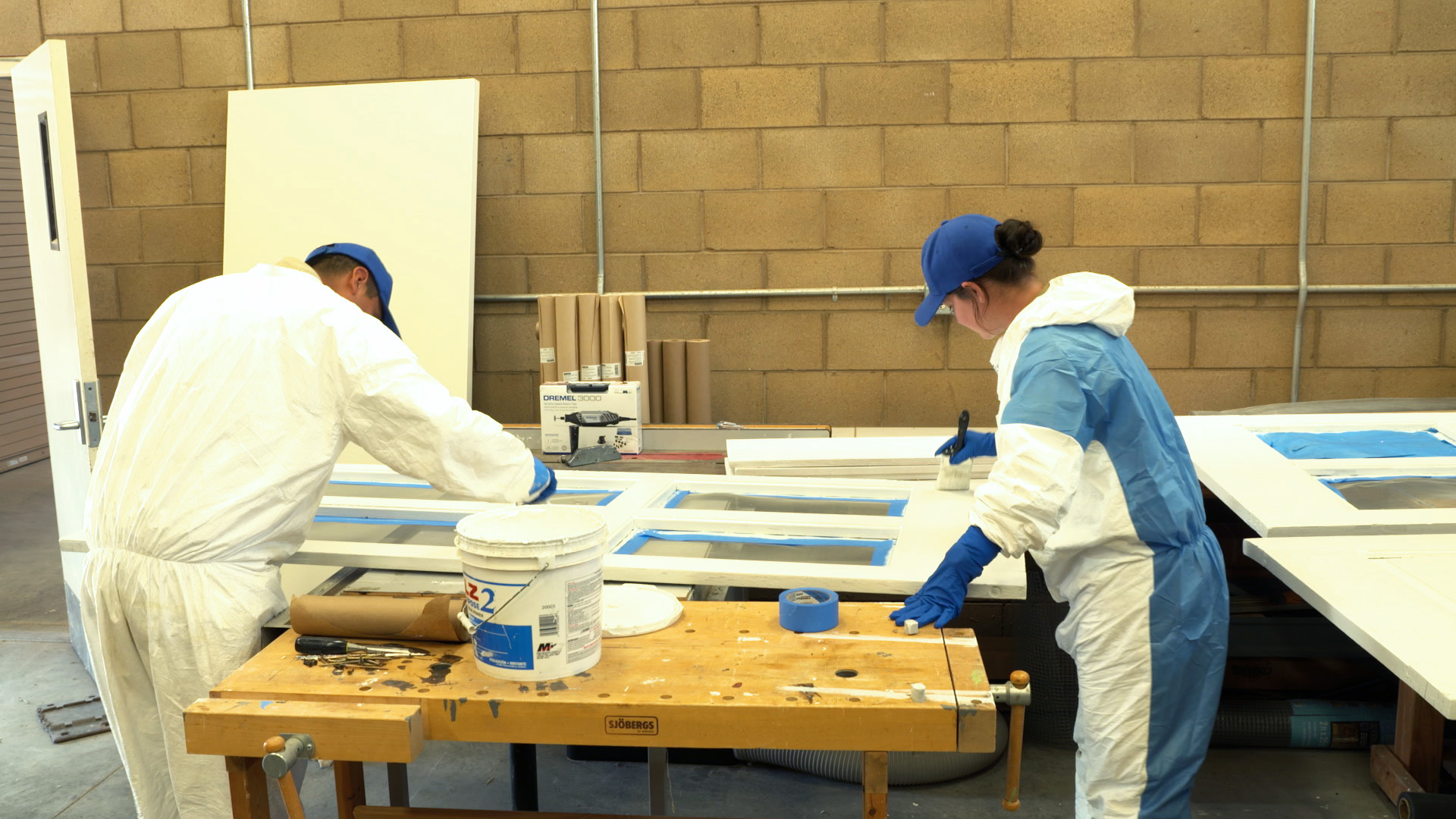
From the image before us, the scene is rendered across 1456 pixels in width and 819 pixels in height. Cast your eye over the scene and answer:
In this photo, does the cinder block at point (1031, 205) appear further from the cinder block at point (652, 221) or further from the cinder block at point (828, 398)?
the cinder block at point (652, 221)

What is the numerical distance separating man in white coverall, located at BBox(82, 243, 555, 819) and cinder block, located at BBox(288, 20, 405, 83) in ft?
7.52

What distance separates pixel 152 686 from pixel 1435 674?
6.44 ft

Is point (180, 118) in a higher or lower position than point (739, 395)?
higher

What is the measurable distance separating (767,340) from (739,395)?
8.9 inches

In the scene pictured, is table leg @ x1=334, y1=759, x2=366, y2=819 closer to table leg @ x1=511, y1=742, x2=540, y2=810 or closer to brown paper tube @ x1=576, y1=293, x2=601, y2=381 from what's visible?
table leg @ x1=511, y1=742, x2=540, y2=810

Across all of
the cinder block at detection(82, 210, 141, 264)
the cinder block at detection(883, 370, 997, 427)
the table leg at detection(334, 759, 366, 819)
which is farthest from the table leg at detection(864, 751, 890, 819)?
the cinder block at detection(82, 210, 141, 264)

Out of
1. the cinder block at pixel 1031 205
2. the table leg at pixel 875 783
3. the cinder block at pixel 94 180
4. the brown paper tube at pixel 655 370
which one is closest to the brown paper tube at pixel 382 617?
the table leg at pixel 875 783

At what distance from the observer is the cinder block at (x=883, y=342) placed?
378 cm

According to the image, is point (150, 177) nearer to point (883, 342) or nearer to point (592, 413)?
point (592, 413)

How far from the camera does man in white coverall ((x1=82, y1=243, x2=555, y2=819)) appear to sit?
66.9 inches

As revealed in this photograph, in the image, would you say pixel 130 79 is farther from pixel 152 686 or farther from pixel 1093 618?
pixel 1093 618

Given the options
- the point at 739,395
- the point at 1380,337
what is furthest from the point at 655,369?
the point at 1380,337

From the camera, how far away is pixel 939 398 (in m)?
3.81

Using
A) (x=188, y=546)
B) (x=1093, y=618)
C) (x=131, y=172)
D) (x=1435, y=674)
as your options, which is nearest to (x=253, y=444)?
(x=188, y=546)
